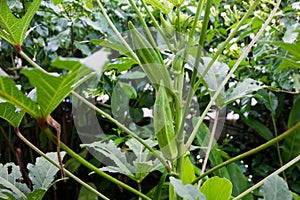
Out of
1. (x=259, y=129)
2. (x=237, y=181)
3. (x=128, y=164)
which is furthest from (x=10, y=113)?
(x=259, y=129)

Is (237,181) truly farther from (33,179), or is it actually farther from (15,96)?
(15,96)

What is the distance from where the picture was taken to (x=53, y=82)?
335 millimetres

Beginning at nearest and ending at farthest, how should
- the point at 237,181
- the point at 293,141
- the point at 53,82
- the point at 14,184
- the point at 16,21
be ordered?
the point at 53,82 < the point at 16,21 < the point at 14,184 < the point at 237,181 < the point at 293,141

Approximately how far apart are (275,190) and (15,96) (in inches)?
10.3

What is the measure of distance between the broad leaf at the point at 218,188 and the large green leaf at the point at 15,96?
9.0 inches

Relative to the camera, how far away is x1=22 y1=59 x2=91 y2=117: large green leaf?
304 mm

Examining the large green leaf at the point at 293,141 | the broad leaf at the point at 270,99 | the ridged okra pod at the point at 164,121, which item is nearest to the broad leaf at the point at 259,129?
the large green leaf at the point at 293,141

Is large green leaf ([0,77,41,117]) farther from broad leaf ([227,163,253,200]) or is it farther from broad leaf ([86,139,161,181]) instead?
broad leaf ([227,163,253,200])

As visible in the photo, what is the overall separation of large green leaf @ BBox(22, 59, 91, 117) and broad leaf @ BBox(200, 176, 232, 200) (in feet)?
0.73

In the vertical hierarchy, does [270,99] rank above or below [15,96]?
below

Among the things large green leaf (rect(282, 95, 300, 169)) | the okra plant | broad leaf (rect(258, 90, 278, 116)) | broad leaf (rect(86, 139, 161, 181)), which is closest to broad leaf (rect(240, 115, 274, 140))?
large green leaf (rect(282, 95, 300, 169))

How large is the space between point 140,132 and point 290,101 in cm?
66

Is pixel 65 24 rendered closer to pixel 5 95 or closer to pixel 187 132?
pixel 187 132

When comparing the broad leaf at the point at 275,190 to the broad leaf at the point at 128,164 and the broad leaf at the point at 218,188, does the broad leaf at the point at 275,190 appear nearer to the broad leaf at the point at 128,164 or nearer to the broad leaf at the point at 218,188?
the broad leaf at the point at 218,188
